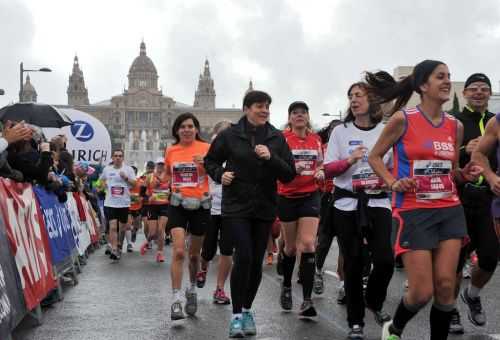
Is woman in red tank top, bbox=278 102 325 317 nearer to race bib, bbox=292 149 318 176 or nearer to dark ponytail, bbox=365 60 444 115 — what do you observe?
race bib, bbox=292 149 318 176

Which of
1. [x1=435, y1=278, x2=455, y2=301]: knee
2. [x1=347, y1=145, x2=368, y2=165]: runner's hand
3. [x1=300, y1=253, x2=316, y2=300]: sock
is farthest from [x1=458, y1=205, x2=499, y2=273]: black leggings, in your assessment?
[x1=300, y1=253, x2=316, y2=300]: sock

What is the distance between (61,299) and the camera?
8664mm

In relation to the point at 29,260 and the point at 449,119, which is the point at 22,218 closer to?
the point at 29,260

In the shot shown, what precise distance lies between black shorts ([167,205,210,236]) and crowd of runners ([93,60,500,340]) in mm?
12

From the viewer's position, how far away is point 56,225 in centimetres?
963

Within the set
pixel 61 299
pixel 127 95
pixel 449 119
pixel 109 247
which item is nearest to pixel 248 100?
pixel 449 119

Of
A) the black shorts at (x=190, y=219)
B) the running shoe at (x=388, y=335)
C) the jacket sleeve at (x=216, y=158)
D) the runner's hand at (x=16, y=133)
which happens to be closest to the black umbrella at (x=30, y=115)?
the black shorts at (x=190, y=219)

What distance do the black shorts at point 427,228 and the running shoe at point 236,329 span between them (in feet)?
5.43

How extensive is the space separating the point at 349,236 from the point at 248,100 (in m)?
1.35

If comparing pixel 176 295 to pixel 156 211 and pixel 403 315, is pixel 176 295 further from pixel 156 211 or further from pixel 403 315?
pixel 156 211

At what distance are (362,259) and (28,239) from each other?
9.82 ft

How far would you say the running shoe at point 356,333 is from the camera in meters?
5.95

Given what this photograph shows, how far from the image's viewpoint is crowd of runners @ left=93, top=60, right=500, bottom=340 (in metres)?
4.90

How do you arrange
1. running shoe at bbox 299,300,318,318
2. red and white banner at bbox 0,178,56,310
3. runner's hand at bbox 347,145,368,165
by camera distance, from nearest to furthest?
1. runner's hand at bbox 347,145,368,165
2. red and white banner at bbox 0,178,56,310
3. running shoe at bbox 299,300,318,318
